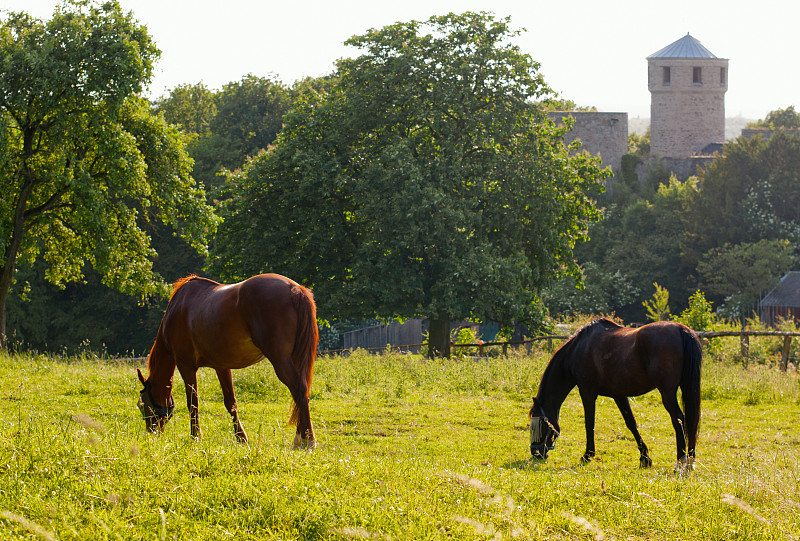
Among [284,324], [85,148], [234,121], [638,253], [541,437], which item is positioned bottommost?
[541,437]

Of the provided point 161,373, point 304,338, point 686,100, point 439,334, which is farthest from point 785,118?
point 161,373

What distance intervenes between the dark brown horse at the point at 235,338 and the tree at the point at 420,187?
14.0m

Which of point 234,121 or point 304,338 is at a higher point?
point 234,121

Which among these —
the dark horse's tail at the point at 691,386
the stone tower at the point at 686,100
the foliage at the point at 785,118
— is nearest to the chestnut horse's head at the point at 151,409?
the dark horse's tail at the point at 691,386

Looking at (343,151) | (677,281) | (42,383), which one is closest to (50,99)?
(343,151)

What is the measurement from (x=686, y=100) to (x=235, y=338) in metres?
72.7

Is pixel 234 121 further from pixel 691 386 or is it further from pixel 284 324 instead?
pixel 691 386

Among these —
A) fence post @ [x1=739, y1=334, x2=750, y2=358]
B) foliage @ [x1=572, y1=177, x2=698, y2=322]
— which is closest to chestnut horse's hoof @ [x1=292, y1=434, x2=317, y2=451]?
fence post @ [x1=739, y1=334, x2=750, y2=358]

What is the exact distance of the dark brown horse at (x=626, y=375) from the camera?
296 inches

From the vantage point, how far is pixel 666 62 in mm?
73000

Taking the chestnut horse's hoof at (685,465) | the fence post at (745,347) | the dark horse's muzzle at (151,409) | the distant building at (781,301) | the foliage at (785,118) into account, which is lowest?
the distant building at (781,301)

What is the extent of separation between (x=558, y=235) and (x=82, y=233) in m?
13.4

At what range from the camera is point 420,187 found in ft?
71.1

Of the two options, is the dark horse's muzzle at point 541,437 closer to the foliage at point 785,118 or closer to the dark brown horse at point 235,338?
the dark brown horse at point 235,338
